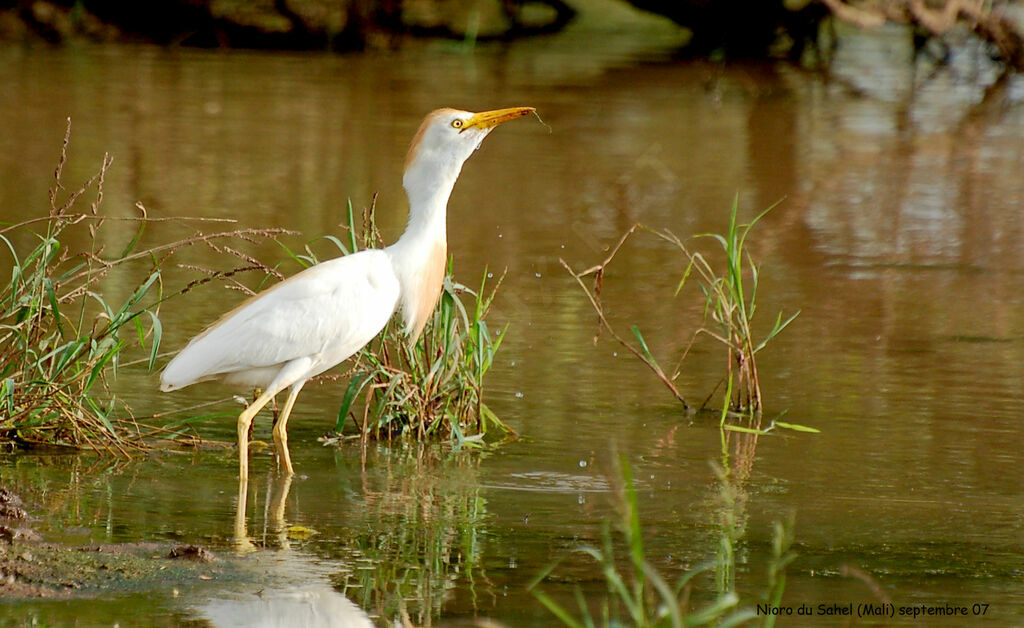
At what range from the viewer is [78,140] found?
13219mm

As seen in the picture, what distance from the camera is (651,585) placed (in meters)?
4.41

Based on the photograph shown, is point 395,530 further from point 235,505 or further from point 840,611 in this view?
point 840,611

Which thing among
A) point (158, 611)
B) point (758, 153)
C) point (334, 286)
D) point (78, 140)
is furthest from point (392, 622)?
point (758, 153)

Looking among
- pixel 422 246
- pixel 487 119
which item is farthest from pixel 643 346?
pixel 487 119

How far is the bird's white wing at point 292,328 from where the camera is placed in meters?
5.50

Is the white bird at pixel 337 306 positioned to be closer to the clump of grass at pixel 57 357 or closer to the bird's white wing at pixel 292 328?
the bird's white wing at pixel 292 328

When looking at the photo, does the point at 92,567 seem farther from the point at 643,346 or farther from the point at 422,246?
the point at 643,346

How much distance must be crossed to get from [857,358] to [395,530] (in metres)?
3.44

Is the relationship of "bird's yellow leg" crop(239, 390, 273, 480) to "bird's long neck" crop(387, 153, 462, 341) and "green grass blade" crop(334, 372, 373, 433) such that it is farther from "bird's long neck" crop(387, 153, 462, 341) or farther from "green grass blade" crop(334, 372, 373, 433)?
"bird's long neck" crop(387, 153, 462, 341)

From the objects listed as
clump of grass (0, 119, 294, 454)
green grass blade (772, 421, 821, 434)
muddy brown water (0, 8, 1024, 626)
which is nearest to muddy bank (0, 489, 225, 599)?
muddy brown water (0, 8, 1024, 626)

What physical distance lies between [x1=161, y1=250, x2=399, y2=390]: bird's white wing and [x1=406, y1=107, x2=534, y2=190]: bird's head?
452 mm

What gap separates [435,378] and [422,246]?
0.54 m

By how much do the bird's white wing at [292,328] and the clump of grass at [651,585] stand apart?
4.16 ft

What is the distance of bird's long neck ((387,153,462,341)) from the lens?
5777mm
